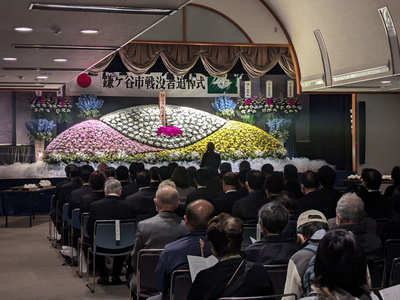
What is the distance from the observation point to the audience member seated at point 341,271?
2330mm

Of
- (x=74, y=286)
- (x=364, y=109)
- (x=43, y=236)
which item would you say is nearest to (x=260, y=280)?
(x=74, y=286)

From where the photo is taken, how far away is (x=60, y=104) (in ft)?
49.1

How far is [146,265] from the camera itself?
4.88 meters

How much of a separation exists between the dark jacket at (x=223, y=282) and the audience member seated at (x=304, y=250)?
279 mm

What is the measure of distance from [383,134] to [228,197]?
26.7ft

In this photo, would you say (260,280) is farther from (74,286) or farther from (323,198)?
(74,286)

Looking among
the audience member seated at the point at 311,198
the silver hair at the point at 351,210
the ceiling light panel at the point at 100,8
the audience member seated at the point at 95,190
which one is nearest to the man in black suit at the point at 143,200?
the audience member seated at the point at 95,190

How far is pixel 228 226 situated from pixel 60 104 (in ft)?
39.8

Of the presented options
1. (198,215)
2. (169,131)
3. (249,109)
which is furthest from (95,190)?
(249,109)

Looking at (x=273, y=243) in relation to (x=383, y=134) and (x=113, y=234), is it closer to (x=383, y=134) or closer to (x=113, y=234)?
(x=113, y=234)

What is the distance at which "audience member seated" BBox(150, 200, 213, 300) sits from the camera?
4066mm

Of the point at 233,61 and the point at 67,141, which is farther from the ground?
the point at 233,61

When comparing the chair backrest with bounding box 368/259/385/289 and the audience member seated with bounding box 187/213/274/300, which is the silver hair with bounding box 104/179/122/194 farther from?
the audience member seated with bounding box 187/213/274/300

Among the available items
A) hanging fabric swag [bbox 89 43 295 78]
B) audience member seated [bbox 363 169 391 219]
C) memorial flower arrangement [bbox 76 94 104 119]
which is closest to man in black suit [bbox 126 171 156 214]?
audience member seated [bbox 363 169 391 219]
